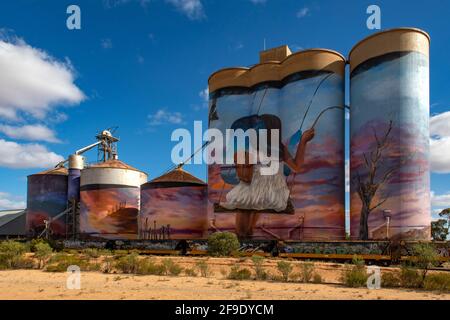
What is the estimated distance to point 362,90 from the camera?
42562 millimetres

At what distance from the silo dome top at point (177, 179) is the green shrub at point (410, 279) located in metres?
40.0

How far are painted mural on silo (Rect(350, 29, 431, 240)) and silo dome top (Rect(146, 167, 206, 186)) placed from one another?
24.8 meters

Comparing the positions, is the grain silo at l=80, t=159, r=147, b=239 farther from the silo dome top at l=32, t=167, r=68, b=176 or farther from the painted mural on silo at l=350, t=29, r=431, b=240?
the painted mural on silo at l=350, t=29, r=431, b=240

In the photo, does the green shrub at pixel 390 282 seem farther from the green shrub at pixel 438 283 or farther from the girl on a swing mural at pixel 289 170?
the girl on a swing mural at pixel 289 170

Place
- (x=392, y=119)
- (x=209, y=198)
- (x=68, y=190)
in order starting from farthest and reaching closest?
(x=68, y=190) → (x=209, y=198) → (x=392, y=119)

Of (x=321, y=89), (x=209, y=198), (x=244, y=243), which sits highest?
(x=321, y=89)

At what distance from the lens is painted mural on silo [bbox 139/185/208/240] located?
56.1 metres

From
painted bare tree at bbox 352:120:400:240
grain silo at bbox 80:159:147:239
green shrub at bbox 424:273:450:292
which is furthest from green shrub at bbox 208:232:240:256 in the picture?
grain silo at bbox 80:159:147:239

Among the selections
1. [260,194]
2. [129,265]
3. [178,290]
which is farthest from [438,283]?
[260,194]

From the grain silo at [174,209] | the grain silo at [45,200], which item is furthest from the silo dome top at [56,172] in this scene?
the grain silo at [174,209]

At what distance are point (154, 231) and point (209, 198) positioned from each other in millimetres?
9732

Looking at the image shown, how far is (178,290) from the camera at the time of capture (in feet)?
62.0
